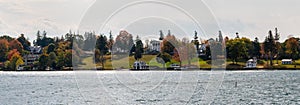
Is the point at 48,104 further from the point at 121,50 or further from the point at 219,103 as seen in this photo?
the point at 121,50

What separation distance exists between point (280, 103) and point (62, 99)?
27.4 metres

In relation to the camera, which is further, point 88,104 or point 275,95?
point 275,95

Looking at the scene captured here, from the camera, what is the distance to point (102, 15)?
190ft

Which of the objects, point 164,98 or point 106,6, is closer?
point 106,6

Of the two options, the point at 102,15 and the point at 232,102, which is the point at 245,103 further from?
the point at 102,15

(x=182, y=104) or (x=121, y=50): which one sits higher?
(x=121, y=50)

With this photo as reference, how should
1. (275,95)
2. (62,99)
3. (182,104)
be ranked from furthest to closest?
(275,95) < (62,99) < (182,104)

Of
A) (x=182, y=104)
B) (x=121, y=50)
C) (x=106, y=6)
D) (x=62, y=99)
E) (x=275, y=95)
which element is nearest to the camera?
(x=106, y=6)

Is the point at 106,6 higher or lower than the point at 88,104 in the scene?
higher

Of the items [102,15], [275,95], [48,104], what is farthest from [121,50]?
[102,15]

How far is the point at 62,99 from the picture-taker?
2921 inches

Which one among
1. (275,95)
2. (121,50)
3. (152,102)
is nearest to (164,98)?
(152,102)

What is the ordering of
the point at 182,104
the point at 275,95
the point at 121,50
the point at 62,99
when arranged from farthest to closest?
1. the point at 121,50
2. the point at 275,95
3. the point at 62,99
4. the point at 182,104

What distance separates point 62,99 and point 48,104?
684 centimetres
